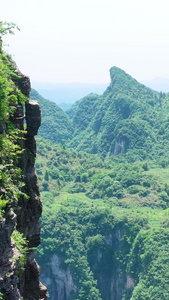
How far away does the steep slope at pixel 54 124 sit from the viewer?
540ft

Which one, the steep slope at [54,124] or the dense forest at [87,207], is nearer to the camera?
the dense forest at [87,207]

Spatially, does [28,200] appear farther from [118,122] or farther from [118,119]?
[118,119]

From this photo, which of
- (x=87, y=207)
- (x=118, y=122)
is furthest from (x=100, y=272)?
(x=118, y=122)

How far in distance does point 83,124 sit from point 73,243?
94.0 metres

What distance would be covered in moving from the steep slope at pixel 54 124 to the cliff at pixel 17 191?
483ft

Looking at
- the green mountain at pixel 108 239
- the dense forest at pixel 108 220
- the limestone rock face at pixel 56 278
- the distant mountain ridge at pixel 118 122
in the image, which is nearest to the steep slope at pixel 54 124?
the distant mountain ridge at pixel 118 122

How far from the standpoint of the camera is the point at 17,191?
11625 millimetres

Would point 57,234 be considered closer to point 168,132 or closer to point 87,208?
point 87,208

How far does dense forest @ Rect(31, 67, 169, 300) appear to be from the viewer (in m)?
68.7

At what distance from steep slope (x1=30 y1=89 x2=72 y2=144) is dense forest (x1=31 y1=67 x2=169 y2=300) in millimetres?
38932

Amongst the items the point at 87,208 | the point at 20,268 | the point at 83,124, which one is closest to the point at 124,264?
the point at 87,208

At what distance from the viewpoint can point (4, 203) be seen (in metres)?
10.0

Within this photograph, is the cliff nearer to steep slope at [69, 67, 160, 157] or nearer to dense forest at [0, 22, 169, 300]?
dense forest at [0, 22, 169, 300]

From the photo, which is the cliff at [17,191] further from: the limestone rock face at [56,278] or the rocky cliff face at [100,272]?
the limestone rock face at [56,278]
